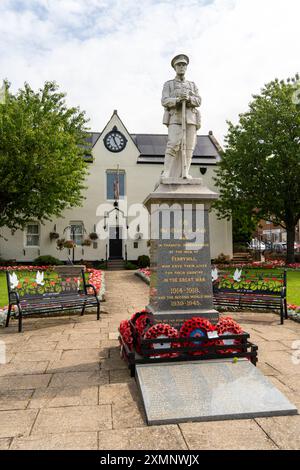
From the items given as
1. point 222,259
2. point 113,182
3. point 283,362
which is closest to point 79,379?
point 283,362

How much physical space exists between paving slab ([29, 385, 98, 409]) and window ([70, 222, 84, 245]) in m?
25.6

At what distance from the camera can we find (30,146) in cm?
2325

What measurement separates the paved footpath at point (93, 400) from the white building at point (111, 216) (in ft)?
72.8

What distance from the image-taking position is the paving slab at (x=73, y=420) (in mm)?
3736

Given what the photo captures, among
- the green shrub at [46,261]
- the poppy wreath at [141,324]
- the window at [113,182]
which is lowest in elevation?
the poppy wreath at [141,324]

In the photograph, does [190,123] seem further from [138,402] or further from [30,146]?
[30,146]

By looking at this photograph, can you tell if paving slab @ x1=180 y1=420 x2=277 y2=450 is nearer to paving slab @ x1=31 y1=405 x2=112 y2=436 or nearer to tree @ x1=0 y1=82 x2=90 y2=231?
paving slab @ x1=31 y1=405 x2=112 y2=436

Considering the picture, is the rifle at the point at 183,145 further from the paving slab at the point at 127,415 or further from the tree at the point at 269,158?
the tree at the point at 269,158

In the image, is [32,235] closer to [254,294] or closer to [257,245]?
[257,245]

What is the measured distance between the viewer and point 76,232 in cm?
3025

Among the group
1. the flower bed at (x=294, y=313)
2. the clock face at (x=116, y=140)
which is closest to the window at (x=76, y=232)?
the clock face at (x=116, y=140)

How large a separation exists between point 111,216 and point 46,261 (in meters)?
6.46

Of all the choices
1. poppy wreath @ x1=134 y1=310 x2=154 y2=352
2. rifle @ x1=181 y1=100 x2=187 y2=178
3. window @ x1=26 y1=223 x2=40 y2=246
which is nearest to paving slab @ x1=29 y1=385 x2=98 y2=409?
poppy wreath @ x1=134 y1=310 x2=154 y2=352
